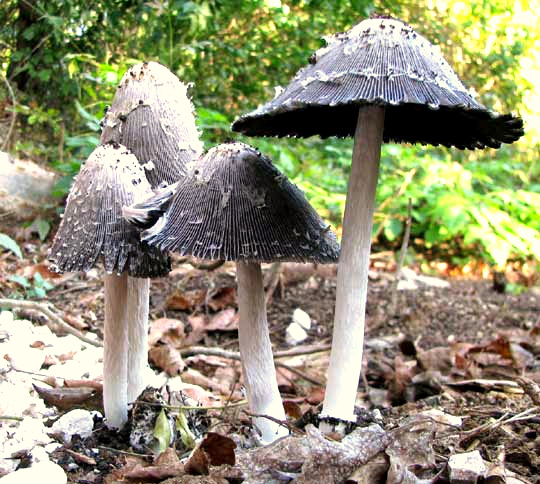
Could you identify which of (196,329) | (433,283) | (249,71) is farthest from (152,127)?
(249,71)

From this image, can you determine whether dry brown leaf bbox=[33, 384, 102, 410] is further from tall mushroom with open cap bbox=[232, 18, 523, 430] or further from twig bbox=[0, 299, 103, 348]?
tall mushroom with open cap bbox=[232, 18, 523, 430]

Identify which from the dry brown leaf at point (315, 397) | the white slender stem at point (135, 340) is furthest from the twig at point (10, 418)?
the dry brown leaf at point (315, 397)

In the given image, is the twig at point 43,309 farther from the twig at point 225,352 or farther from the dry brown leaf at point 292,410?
the dry brown leaf at point 292,410

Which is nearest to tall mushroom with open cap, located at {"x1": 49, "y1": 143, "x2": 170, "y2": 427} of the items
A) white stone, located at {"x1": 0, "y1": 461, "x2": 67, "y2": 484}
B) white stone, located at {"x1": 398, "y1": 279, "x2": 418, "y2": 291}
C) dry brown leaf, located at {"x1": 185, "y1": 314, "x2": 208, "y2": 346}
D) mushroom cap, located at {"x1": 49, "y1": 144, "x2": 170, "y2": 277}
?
mushroom cap, located at {"x1": 49, "y1": 144, "x2": 170, "y2": 277}

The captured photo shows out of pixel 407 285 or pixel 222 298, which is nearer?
pixel 222 298

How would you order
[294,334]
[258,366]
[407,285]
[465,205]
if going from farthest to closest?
[465,205] → [407,285] → [294,334] → [258,366]

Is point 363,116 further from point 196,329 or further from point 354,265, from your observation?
point 196,329

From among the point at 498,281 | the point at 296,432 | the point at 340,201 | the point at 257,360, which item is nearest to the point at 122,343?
the point at 257,360
